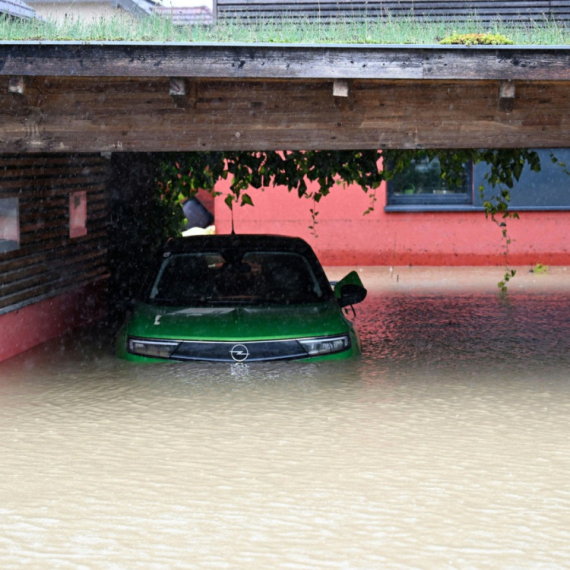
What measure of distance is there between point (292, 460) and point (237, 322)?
2254 mm

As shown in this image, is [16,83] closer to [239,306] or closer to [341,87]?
[341,87]

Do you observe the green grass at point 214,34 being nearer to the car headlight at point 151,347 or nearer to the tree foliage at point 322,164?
the car headlight at point 151,347

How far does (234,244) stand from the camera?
9867 millimetres

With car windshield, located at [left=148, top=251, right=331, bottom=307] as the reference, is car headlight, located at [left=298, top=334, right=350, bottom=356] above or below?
below

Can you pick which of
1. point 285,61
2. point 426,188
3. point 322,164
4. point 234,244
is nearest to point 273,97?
point 285,61

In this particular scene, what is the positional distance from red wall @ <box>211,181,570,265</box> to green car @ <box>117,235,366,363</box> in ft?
31.3

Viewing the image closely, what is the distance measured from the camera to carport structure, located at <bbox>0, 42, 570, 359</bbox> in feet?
25.8

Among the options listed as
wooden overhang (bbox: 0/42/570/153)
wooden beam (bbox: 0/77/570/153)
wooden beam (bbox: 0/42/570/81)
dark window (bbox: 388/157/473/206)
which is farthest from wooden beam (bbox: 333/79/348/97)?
dark window (bbox: 388/157/473/206)

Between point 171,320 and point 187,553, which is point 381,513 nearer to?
point 187,553

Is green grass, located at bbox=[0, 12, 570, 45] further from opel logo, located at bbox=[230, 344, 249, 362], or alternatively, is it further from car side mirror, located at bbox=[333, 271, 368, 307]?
opel logo, located at bbox=[230, 344, 249, 362]

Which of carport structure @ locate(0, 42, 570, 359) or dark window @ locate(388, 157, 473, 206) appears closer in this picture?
carport structure @ locate(0, 42, 570, 359)

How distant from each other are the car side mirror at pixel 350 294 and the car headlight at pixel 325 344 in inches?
30.1

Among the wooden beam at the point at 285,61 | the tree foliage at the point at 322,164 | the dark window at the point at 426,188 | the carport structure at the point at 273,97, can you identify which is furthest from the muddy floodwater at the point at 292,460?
the dark window at the point at 426,188

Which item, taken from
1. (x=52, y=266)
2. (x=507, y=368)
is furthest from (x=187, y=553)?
(x=52, y=266)
